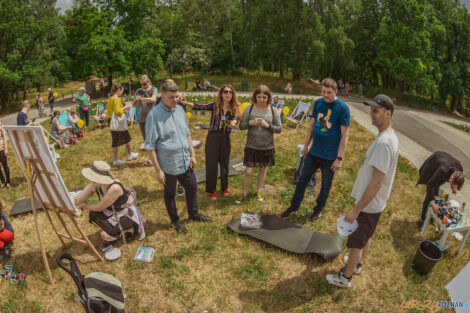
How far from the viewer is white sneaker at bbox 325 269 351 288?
347cm

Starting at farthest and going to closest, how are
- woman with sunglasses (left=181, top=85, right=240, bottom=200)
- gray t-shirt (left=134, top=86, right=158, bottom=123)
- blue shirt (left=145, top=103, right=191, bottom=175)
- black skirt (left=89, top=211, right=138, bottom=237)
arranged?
1. gray t-shirt (left=134, top=86, right=158, bottom=123)
2. woman with sunglasses (left=181, top=85, right=240, bottom=200)
3. black skirt (left=89, top=211, right=138, bottom=237)
4. blue shirt (left=145, top=103, right=191, bottom=175)

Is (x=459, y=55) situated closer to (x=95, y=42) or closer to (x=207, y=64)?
(x=207, y=64)

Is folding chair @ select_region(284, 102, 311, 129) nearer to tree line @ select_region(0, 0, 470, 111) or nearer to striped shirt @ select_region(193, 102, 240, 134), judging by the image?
striped shirt @ select_region(193, 102, 240, 134)

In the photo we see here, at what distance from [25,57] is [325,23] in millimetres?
29178

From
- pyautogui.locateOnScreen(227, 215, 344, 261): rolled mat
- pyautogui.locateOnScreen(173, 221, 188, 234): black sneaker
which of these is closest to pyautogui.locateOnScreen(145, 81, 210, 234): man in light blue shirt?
pyautogui.locateOnScreen(173, 221, 188, 234): black sneaker

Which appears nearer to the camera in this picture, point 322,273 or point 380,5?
point 322,273

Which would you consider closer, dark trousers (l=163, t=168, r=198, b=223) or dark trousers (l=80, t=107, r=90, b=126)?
dark trousers (l=163, t=168, r=198, b=223)

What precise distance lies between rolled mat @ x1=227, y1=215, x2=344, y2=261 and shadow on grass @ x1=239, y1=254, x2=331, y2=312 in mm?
310

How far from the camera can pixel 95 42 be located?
2592 cm

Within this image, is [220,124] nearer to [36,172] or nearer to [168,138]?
[168,138]

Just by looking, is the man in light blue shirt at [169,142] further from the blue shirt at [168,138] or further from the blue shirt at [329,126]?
the blue shirt at [329,126]

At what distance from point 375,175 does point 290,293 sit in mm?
1806

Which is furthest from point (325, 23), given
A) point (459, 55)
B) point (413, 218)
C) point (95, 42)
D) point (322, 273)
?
point (322, 273)

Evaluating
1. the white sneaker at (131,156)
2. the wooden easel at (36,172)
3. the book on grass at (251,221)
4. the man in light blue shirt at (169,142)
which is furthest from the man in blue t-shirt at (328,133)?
the white sneaker at (131,156)
